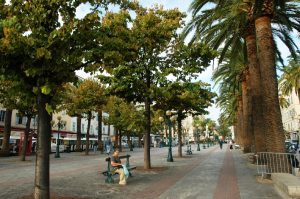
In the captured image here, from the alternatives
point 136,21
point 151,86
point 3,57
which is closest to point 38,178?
point 3,57

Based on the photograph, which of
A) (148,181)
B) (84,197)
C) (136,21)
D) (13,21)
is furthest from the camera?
(136,21)

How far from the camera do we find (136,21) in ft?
57.5

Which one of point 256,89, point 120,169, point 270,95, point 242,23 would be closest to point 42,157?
point 120,169

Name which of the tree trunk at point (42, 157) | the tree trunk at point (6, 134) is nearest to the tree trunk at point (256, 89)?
the tree trunk at point (42, 157)

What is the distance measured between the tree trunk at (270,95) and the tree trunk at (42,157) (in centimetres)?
857

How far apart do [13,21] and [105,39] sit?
8.04ft

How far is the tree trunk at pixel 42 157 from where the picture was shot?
8.34 meters

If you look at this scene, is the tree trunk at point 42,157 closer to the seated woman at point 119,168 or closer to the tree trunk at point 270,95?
the seated woman at point 119,168

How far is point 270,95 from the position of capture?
1302cm

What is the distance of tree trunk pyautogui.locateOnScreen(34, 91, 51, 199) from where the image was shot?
8336 mm

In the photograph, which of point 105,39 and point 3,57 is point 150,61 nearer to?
point 105,39

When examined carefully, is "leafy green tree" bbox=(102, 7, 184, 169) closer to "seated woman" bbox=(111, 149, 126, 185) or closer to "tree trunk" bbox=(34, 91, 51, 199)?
"seated woman" bbox=(111, 149, 126, 185)

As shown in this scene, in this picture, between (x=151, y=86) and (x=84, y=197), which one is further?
(x=151, y=86)

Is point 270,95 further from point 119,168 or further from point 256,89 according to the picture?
point 119,168
